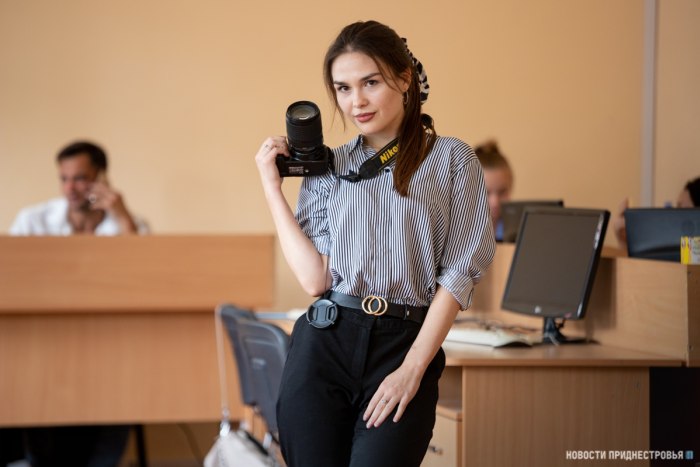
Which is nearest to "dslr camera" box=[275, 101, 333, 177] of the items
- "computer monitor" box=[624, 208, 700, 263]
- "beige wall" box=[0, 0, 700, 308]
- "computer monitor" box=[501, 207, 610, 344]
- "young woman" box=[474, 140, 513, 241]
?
"computer monitor" box=[501, 207, 610, 344]

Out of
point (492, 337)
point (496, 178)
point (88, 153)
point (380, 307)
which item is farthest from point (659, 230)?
point (88, 153)

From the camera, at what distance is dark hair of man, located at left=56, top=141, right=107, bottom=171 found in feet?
13.6

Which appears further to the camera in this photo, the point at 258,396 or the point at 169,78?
the point at 169,78

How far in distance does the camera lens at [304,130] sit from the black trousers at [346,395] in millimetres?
283

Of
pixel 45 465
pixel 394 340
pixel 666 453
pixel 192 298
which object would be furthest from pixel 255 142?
pixel 394 340

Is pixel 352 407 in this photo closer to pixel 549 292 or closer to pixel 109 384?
pixel 549 292

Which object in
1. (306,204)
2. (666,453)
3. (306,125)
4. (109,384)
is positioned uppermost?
(306,125)

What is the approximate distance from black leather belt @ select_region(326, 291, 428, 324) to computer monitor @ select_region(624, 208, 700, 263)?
1.14 meters

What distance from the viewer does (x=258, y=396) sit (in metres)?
2.69

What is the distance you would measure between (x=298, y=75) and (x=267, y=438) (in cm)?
242

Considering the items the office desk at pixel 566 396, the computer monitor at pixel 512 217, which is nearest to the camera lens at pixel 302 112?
the office desk at pixel 566 396

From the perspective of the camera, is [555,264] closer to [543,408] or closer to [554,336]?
[554,336]

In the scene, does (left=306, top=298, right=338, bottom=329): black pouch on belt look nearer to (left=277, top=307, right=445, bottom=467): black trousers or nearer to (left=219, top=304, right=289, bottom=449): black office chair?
(left=277, top=307, right=445, bottom=467): black trousers

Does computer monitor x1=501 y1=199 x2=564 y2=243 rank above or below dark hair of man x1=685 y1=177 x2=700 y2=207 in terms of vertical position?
below
